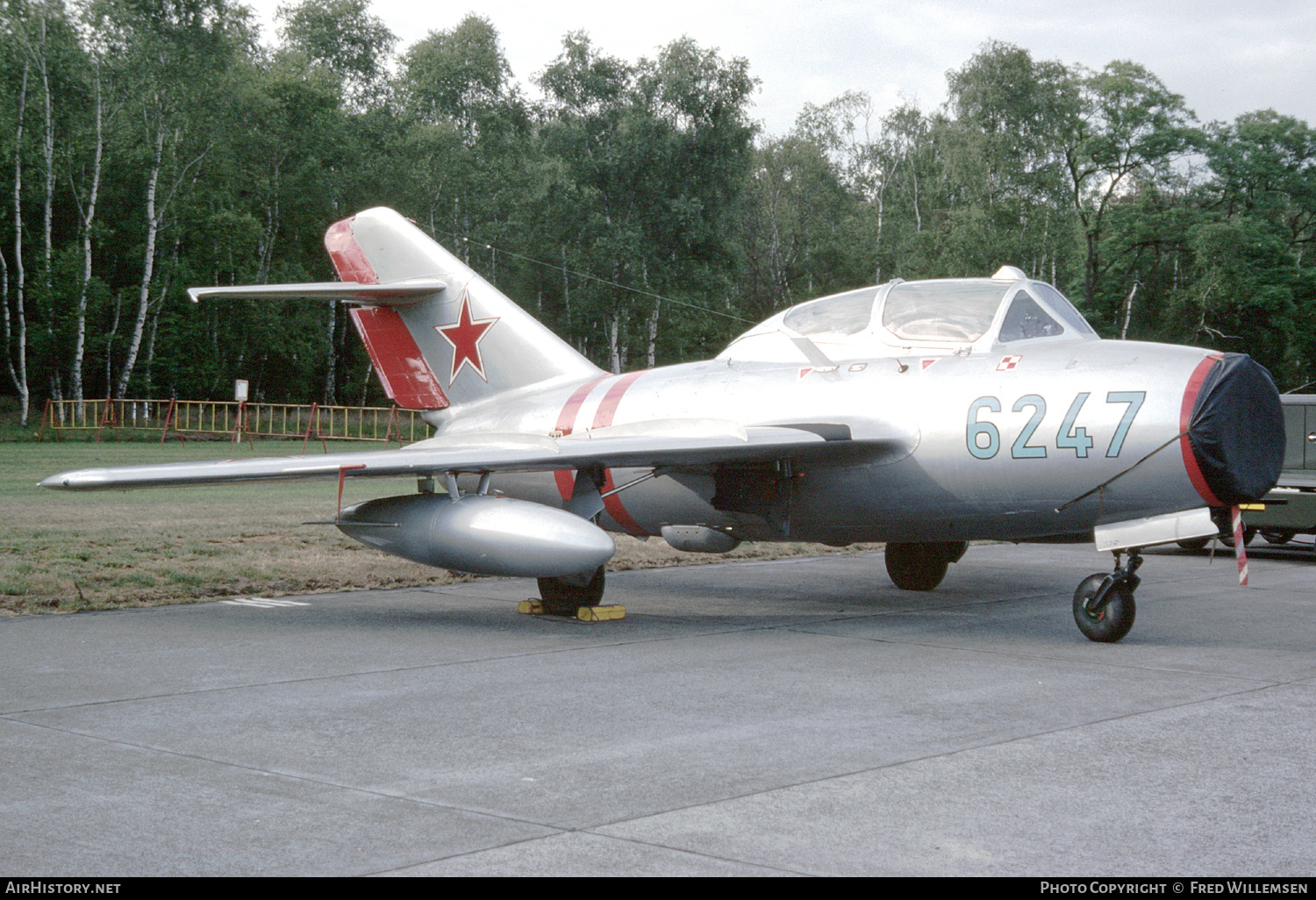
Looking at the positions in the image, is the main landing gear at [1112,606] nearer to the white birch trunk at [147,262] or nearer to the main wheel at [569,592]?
the main wheel at [569,592]

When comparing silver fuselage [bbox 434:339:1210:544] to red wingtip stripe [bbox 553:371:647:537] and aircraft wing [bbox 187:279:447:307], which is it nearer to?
red wingtip stripe [bbox 553:371:647:537]

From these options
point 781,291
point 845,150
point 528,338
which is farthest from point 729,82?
point 528,338

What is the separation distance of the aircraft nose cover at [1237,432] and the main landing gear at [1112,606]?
86 centimetres

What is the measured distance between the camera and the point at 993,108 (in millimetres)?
49125

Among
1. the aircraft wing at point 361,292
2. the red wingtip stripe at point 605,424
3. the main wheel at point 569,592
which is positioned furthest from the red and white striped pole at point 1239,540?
the aircraft wing at point 361,292

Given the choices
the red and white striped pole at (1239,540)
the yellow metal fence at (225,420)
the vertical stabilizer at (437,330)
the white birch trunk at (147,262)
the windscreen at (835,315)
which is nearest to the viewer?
the red and white striped pole at (1239,540)

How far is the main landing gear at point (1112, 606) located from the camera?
8.19 meters

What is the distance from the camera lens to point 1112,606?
26.9 feet

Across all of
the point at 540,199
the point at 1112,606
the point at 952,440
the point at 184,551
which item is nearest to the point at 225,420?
the point at 540,199

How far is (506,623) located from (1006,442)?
3.97 meters

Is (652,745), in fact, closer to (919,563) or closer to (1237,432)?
(1237,432)

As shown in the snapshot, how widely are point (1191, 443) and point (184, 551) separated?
983cm
